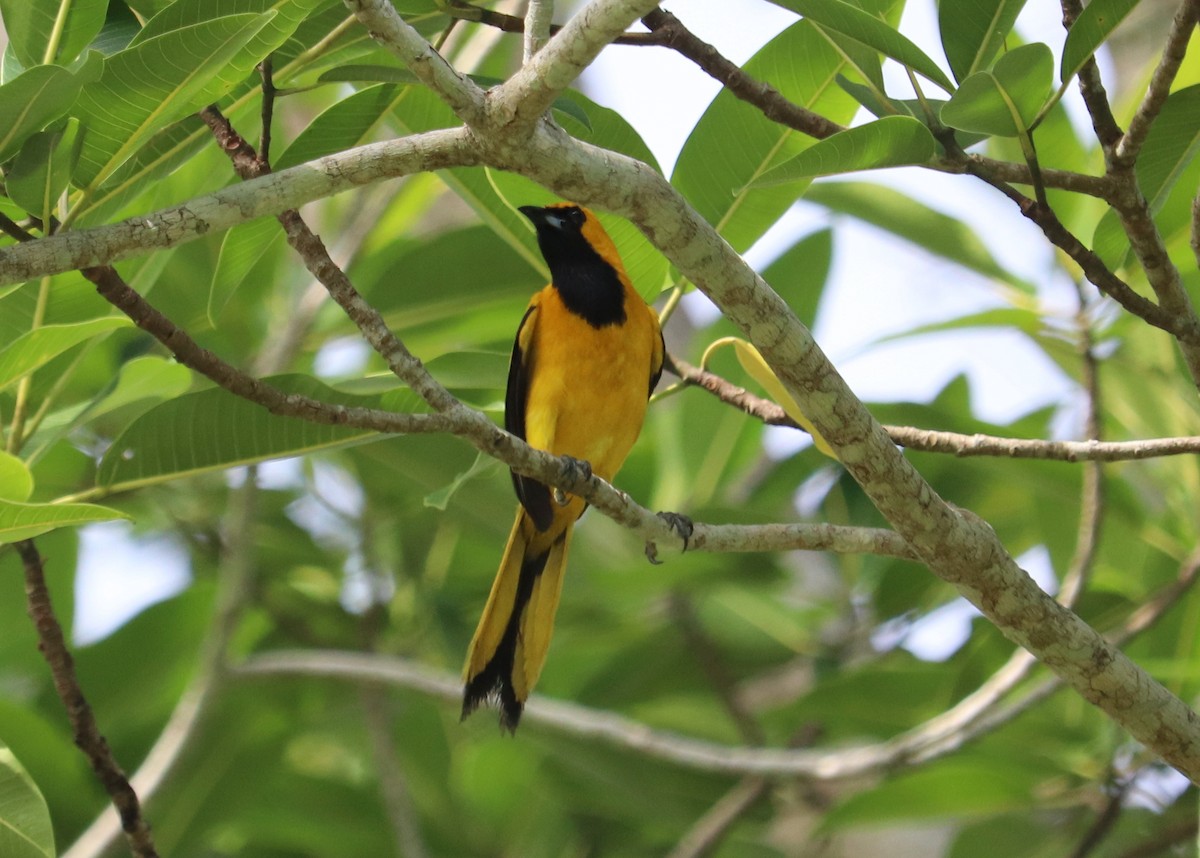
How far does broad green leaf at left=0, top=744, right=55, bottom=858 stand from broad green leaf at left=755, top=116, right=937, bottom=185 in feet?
5.21

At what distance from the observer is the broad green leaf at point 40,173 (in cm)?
170

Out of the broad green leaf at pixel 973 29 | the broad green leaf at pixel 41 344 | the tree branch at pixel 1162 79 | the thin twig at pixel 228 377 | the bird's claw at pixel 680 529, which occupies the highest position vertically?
the broad green leaf at pixel 973 29

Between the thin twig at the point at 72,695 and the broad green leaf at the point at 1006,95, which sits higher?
the broad green leaf at the point at 1006,95

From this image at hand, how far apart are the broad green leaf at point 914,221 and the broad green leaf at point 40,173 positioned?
206cm

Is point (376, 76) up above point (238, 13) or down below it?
above

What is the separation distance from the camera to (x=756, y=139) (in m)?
2.45

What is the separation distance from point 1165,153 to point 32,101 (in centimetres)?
167

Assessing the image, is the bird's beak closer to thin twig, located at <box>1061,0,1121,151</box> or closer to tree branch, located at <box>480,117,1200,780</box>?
tree branch, located at <box>480,117,1200,780</box>

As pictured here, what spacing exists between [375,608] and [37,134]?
9.18ft

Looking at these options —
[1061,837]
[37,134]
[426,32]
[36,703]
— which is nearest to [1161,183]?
[426,32]

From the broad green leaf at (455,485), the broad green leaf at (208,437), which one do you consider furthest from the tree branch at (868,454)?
the broad green leaf at (208,437)

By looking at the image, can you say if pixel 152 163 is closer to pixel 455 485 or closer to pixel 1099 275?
pixel 455 485

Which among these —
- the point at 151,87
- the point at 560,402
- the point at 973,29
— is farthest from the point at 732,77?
the point at 560,402

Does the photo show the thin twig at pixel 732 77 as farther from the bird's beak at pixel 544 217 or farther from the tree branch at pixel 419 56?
the bird's beak at pixel 544 217
